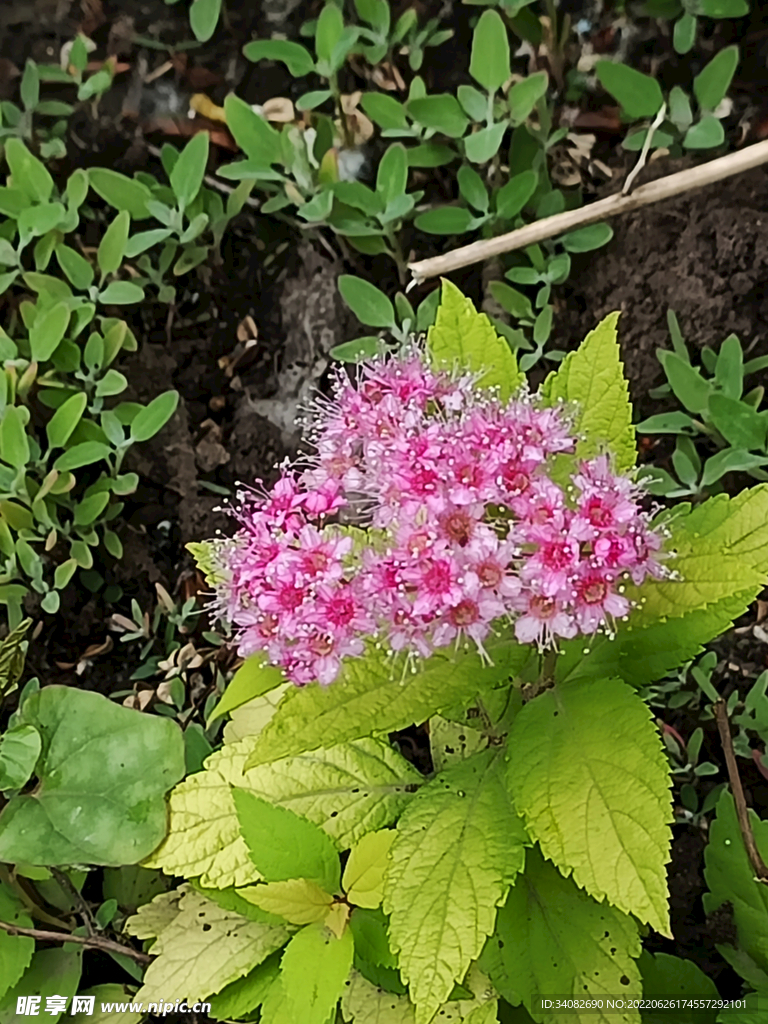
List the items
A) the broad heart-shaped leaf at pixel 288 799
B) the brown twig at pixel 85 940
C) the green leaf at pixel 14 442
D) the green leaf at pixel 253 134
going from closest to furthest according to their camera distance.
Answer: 1. the broad heart-shaped leaf at pixel 288 799
2. the brown twig at pixel 85 940
3. the green leaf at pixel 14 442
4. the green leaf at pixel 253 134

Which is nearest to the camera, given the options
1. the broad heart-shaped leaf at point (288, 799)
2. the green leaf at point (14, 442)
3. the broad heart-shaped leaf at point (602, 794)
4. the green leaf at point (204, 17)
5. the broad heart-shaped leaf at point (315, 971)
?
the broad heart-shaped leaf at point (602, 794)

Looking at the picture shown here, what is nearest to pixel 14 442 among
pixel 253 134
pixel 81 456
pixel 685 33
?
pixel 81 456

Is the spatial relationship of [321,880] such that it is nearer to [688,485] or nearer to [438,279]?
[688,485]

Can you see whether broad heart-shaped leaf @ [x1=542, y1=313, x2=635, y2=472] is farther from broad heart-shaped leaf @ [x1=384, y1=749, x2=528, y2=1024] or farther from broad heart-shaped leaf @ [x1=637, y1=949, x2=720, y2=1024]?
broad heart-shaped leaf @ [x1=637, y1=949, x2=720, y2=1024]

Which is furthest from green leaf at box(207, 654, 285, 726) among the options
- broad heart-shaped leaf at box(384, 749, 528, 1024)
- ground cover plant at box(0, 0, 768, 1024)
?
broad heart-shaped leaf at box(384, 749, 528, 1024)

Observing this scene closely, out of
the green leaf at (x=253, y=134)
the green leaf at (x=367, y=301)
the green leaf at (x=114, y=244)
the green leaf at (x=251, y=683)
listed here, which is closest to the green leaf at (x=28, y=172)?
the green leaf at (x=114, y=244)

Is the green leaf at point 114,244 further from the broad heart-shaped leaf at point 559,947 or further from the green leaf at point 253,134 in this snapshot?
the broad heart-shaped leaf at point 559,947
